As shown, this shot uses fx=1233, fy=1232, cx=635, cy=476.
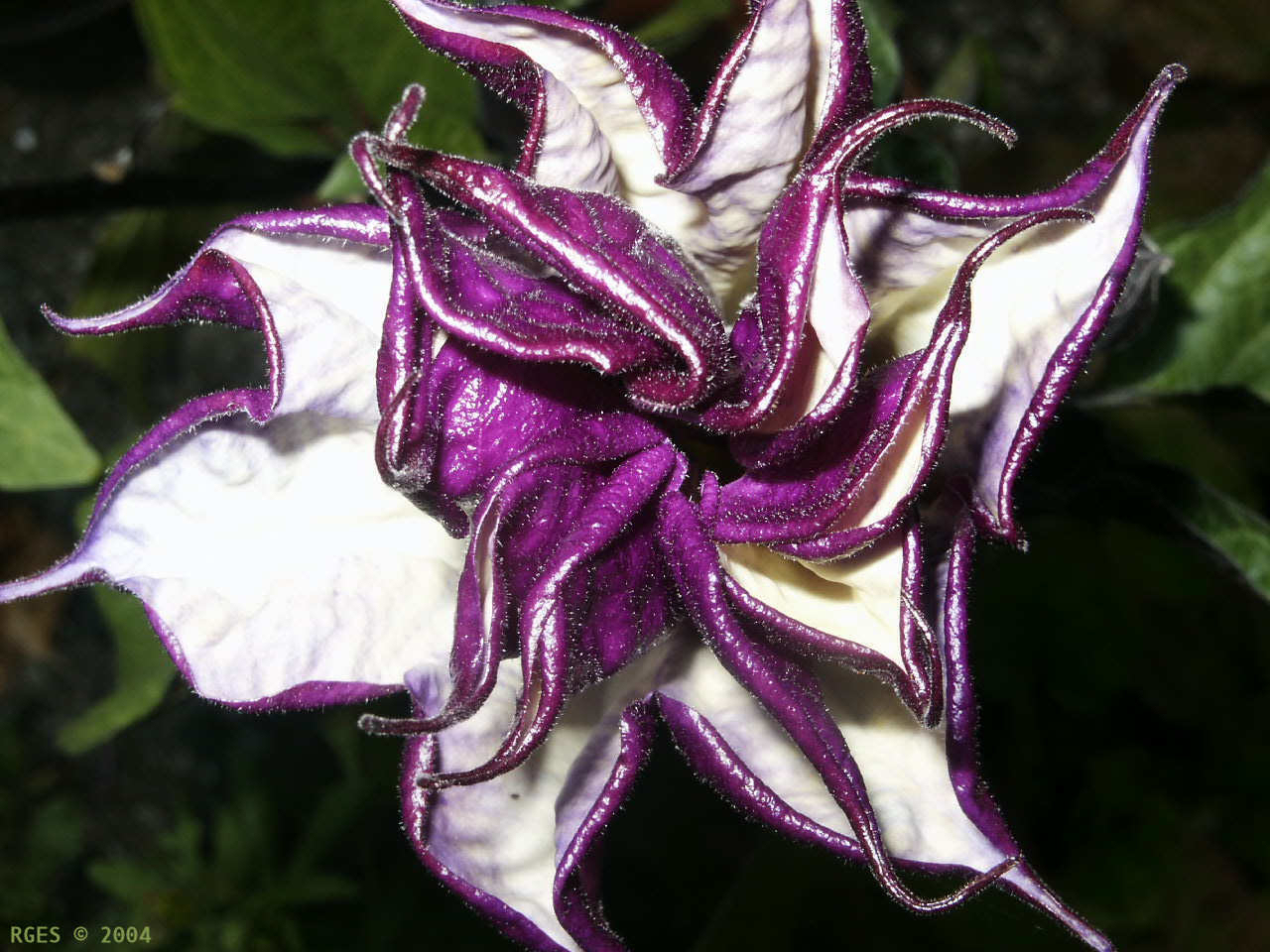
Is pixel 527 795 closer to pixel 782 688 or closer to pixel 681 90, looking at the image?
pixel 782 688

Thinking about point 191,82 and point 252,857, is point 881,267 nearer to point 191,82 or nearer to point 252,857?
point 191,82

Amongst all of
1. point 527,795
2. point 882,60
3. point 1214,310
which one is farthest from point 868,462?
point 1214,310

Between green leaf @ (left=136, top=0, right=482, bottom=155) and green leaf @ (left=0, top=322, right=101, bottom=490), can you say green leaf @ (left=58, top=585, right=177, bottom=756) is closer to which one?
green leaf @ (left=0, top=322, right=101, bottom=490)

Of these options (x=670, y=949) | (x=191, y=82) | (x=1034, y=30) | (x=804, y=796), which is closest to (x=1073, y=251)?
(x=804, y=796)

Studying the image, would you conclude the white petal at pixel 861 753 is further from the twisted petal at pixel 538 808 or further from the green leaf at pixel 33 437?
the green leaf at pixel 33 437

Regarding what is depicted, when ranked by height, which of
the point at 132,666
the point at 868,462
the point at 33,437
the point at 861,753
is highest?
the point at 868,462

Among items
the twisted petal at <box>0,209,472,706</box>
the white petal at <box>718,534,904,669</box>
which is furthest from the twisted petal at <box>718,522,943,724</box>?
the twisted petal at <box>0,209,472,706</box>

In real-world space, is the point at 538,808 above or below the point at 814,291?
below
